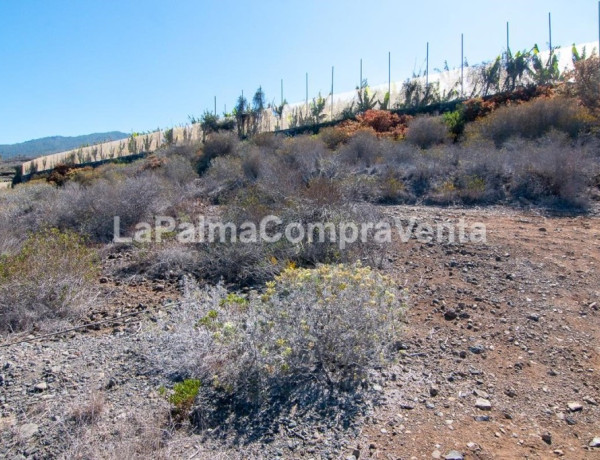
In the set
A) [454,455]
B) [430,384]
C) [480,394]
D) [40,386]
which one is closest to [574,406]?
[480,394]

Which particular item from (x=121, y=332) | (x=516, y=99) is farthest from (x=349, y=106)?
(x=121, y=332)

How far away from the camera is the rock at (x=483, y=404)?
297 centimetres

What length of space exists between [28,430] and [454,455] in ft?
7.57

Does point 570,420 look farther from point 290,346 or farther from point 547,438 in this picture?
point 290,346

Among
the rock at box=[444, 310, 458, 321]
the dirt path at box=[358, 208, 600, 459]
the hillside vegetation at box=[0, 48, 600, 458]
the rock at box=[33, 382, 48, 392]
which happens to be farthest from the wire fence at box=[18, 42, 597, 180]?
the rock at box=[33, 382, 48, 392]

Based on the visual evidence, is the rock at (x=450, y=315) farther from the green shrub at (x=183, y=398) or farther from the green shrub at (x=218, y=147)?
the green shrub at (x=218, y=147)

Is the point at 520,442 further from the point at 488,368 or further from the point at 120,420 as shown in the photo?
the point at 120,420

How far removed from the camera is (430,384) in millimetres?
3221

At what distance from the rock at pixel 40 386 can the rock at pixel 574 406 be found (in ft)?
10.7

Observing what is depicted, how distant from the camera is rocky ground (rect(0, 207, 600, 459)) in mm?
2625

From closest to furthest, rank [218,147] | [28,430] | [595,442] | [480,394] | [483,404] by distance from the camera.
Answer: [595,442], [28,430], [483,404], [480,394], [218,147]

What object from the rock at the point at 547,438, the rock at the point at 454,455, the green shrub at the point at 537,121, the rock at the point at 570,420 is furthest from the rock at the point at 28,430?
the green shrub at the point at 537,121

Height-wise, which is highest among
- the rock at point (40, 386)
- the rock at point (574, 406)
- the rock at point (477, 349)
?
the rock at point (477, 349)

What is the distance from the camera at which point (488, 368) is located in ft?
11.2
